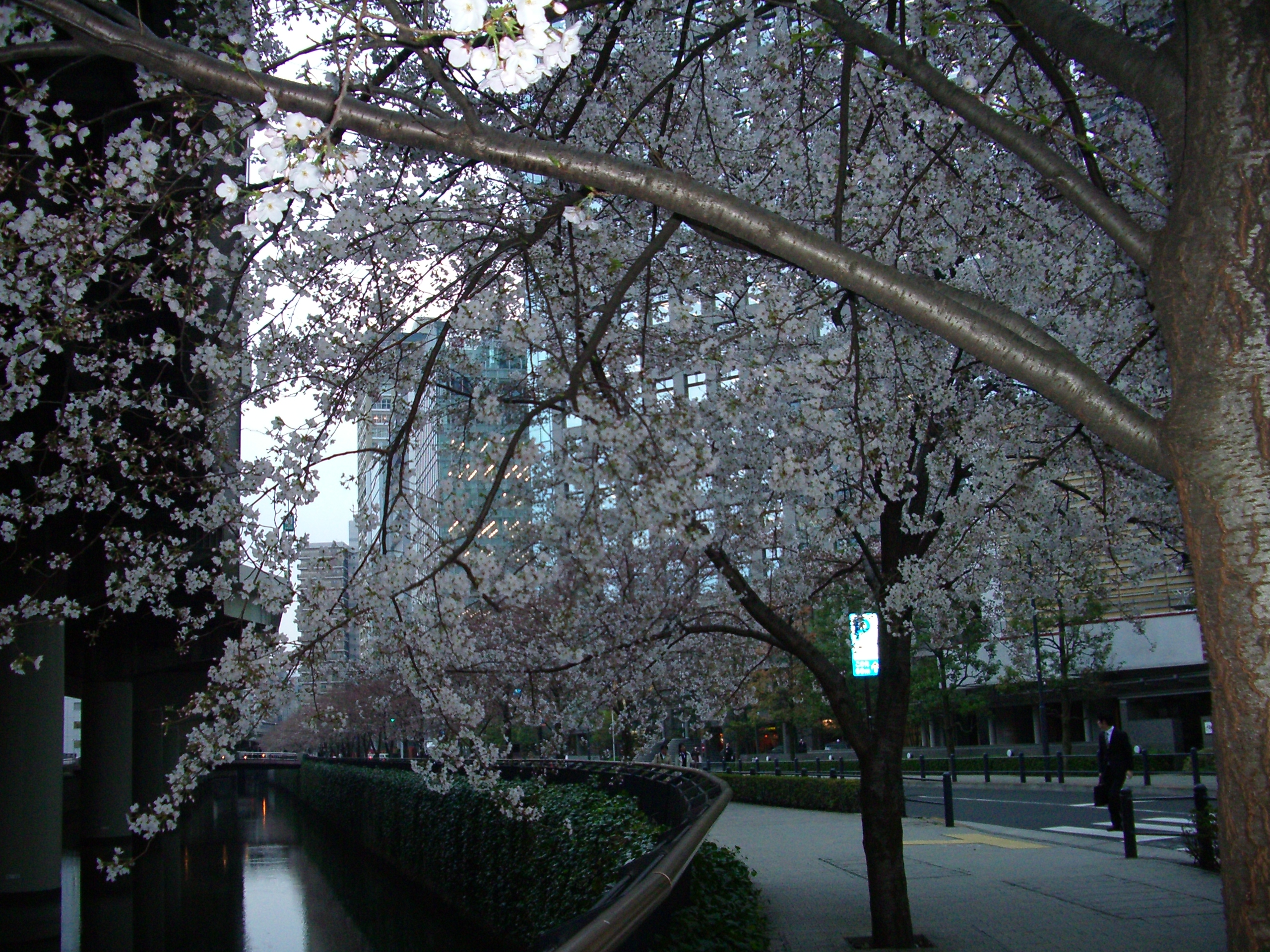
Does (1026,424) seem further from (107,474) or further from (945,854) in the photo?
(107,474)

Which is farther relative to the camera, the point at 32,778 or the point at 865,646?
the point at 32,778

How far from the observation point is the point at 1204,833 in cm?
1047

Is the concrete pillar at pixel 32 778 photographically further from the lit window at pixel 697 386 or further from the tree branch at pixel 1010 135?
the tree branch at pixel 1010 135

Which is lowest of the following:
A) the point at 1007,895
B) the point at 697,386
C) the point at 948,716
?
the point at 948,716

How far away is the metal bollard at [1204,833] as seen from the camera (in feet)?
33.9

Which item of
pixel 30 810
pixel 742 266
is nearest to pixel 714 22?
pixel 742 266

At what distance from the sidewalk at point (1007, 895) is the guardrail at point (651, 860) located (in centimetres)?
152

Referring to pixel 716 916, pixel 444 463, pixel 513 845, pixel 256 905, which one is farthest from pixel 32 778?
pixel 716 916

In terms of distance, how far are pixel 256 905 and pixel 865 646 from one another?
13.8 metres

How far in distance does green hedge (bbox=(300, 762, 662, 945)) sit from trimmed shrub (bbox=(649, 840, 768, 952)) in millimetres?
555

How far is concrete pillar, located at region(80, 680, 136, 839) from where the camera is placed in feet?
98.3

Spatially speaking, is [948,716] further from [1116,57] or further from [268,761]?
[268,761]

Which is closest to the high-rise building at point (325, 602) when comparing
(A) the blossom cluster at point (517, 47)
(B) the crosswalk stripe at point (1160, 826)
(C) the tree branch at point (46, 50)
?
(C) the tree branch at point (46, 50)

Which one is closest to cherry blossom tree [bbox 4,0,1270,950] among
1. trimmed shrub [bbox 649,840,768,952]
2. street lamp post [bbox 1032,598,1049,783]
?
trimmed shrub [bbox 649,840,768,952]
